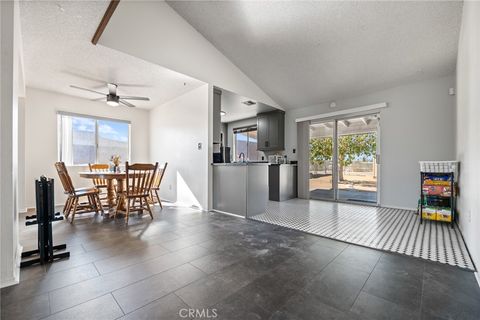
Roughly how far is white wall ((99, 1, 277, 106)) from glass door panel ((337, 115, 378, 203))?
2801 millimetres

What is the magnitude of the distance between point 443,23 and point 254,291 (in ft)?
13.6

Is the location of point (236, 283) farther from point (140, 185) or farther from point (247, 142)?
point (247, 142)

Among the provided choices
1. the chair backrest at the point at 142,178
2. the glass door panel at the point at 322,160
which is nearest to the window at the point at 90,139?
the chair backrest at the point at 142,178

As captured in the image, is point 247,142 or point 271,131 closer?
point 271,131

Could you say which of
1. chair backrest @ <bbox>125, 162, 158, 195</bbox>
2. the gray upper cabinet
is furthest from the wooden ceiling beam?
the gray upper cabinet

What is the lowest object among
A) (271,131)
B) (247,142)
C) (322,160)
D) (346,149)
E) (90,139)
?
(322,160)

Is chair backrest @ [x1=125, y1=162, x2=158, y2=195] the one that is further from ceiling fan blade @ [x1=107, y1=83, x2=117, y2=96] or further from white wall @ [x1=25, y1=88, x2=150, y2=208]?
white wall @ [x1=25, y1=88, x2=150, y2=208]

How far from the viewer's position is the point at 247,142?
7.36 metres

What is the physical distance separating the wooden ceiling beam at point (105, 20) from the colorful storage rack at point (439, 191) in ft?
15.7

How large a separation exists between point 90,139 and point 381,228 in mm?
6270

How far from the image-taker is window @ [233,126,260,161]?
280 inches

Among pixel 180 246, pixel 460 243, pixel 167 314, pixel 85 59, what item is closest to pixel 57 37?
pixel 85 59

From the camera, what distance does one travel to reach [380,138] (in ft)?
14.4

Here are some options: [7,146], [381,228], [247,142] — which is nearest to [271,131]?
[247,142]
